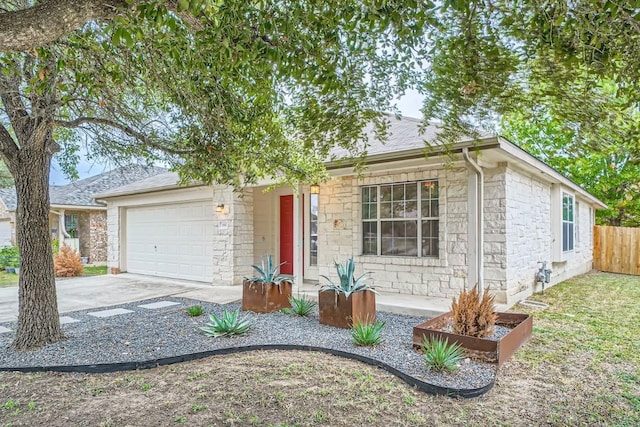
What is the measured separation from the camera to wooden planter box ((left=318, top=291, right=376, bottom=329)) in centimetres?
555

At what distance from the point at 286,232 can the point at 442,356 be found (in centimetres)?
708

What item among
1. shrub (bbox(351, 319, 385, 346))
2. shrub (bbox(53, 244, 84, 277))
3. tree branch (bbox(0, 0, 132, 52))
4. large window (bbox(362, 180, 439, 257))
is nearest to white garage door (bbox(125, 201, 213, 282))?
shrub (bbox(53, 244, 84, 277))

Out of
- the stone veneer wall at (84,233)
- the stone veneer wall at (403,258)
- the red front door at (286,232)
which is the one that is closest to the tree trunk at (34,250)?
the stone veneer wall at (403,258)

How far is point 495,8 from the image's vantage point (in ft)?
8.96

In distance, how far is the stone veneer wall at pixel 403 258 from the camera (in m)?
7.11

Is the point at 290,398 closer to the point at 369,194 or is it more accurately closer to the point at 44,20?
the point at 44,20

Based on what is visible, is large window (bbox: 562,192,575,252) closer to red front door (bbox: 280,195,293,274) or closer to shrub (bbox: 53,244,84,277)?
red front door (bbox: 280,195,293,274)

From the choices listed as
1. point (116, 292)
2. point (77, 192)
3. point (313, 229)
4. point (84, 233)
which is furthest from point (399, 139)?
point (77, 192)

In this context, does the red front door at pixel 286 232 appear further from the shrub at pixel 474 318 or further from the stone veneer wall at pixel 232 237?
the shrub at pixel 474 318

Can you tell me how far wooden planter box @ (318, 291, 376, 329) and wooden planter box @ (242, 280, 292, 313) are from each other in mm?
1158

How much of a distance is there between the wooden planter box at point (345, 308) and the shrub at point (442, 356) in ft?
4.55

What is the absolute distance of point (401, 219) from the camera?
306 inches

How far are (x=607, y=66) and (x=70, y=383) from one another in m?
4.95

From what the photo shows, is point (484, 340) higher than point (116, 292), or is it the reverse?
point (484, 340)
